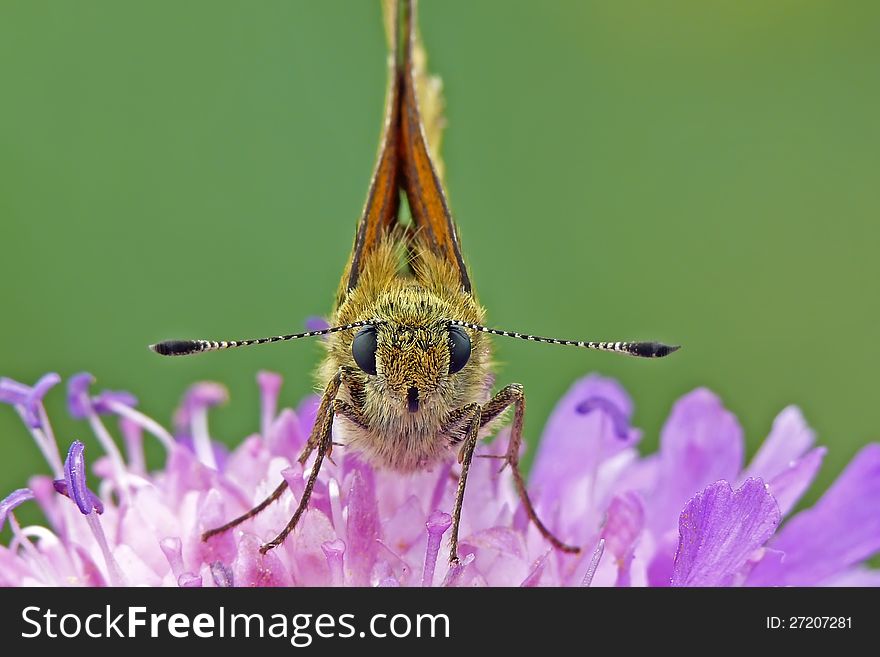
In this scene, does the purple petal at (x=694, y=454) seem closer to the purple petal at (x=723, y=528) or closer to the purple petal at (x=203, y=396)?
the purple petal at (x=723, y=528)

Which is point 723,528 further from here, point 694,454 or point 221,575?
point 221,575

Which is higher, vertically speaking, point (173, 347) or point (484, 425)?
point (173, 347)

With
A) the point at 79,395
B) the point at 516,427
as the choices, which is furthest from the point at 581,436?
the point at 79,395

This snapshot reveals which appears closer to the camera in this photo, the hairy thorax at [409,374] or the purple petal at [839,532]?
the hairy thorax at [409,374]

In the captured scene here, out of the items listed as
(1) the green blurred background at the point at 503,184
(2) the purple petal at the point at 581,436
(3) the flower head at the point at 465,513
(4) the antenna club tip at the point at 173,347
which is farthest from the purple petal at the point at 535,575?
(1) the green blurred background at the point at 503,184

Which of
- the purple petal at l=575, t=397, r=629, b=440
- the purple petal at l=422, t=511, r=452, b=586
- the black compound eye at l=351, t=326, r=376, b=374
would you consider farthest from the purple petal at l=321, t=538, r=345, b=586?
Answer: the purple petal at l=575, t=397, r=629, b=440

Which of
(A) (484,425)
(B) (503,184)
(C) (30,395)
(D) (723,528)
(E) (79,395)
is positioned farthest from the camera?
(B) (503,184)
